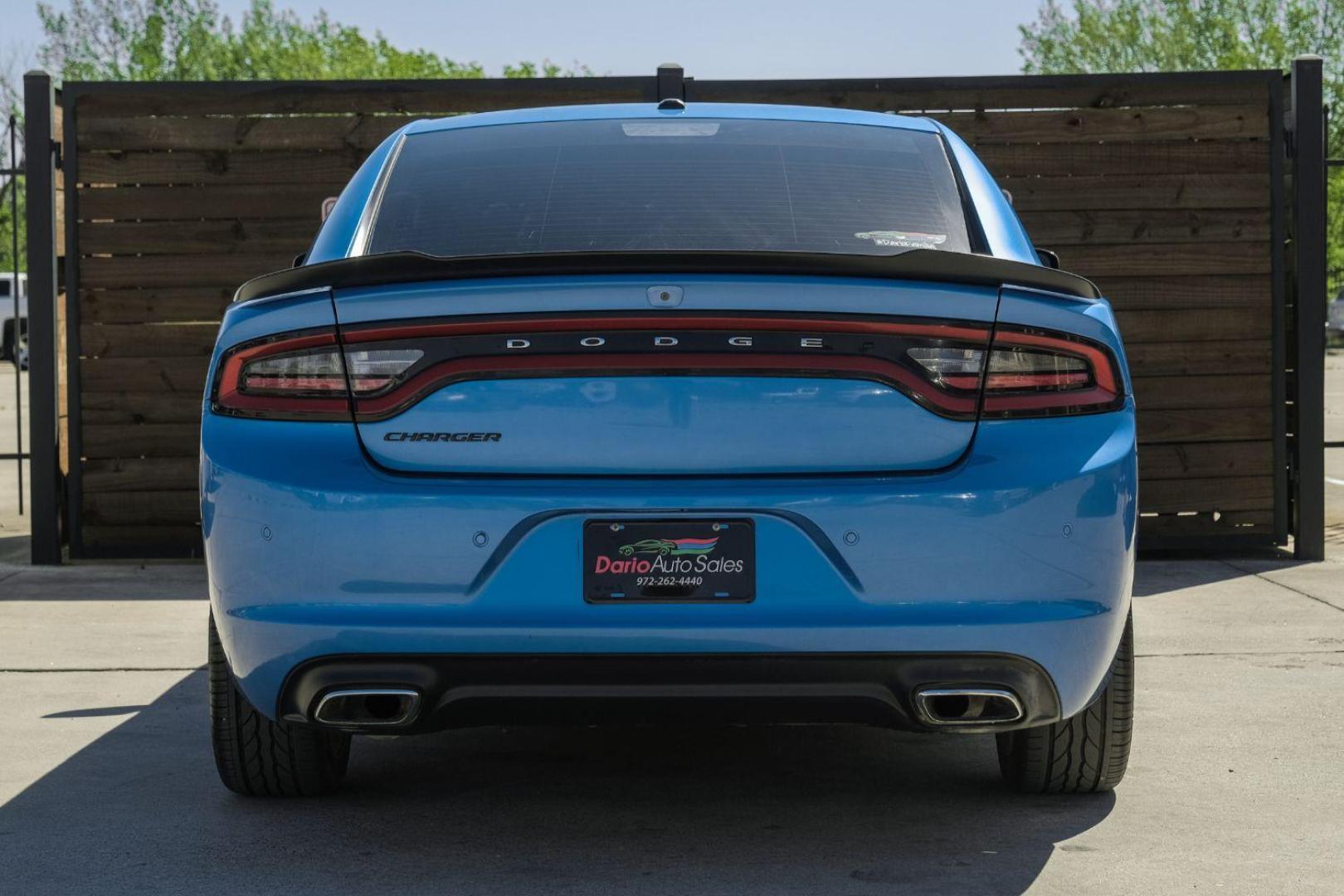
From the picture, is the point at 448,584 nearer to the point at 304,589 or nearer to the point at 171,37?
the point at 304,589

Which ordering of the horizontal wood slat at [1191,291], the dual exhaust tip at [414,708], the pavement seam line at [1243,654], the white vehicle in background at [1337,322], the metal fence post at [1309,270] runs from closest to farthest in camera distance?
the dual exhaust tip at [414,708]
the pavement seam line at [1243,654]
the metal fence post at [1309,270]
the horizontal wood slat at [1191,291]
the white vehicle in background at [1337,322]

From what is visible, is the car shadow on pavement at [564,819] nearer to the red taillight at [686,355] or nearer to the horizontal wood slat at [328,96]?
the red taillight at [686,355]

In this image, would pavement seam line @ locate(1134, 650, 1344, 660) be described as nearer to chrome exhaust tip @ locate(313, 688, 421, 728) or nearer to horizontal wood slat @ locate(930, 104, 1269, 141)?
horizontal wood slat @ locate(930, 104, 1269, 141)

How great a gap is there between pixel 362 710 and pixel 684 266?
110 cm

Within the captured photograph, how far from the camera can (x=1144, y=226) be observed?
8.95m

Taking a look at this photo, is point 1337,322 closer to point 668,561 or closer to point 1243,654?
point 1243,654

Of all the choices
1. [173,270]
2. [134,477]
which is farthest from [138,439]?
[173,270]

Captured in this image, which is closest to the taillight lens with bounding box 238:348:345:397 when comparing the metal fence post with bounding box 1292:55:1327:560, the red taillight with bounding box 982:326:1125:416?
the red taillight with bounding box 982:326:1125:416

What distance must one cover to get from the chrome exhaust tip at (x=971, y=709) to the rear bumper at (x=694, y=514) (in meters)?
0.09

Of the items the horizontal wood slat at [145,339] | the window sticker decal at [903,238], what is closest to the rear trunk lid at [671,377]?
the window sticker decal at [903,238]

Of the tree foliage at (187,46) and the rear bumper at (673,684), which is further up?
the tree foliage at (187,46)

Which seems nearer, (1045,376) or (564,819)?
(1045,376)

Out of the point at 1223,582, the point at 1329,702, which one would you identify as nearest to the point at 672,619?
the point at 1329,702

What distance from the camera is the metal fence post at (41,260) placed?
8656mm
